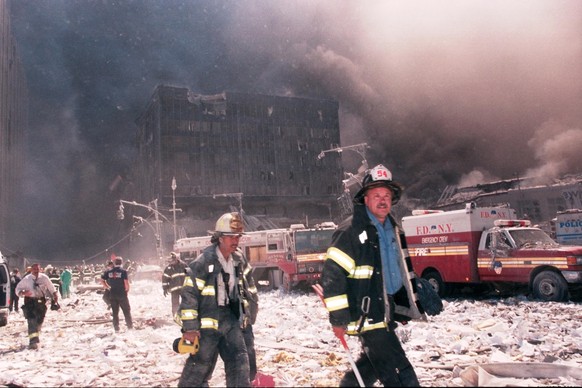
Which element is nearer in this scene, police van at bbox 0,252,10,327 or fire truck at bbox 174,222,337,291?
police van at bbox 0,252,10,327

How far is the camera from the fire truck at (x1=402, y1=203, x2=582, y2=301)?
11.8m

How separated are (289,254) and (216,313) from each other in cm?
1429

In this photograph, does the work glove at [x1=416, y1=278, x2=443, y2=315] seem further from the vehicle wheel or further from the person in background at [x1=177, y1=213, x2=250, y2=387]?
the vehicle wheel

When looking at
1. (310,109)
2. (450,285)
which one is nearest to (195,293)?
(450,285)

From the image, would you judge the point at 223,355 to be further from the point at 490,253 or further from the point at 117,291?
the point at 490,253

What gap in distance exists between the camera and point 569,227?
29.6 m

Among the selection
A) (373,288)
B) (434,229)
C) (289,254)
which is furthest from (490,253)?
(373,288)

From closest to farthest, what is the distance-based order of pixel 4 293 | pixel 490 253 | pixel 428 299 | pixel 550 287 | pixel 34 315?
pixel 428 299 → pixel 34 315 → pixel 4 293 → pixel 550 287 → pixel 490 253

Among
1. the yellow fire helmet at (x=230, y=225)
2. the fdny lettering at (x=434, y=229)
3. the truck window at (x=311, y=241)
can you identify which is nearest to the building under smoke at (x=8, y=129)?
the truck window at (x=311, y=241)

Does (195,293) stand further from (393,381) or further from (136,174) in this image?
(136,174)

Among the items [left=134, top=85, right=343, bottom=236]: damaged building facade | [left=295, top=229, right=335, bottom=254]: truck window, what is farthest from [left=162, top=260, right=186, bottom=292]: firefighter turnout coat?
[left=134, top=85, right=343, bottom=236]: damaged building facade

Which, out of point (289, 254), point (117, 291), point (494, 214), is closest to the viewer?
point (117, 291)

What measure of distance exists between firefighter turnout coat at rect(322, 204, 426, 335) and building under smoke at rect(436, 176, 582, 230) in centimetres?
4418

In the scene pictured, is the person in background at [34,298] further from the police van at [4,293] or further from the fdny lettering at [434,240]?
the fdny lettering at [434,240]
